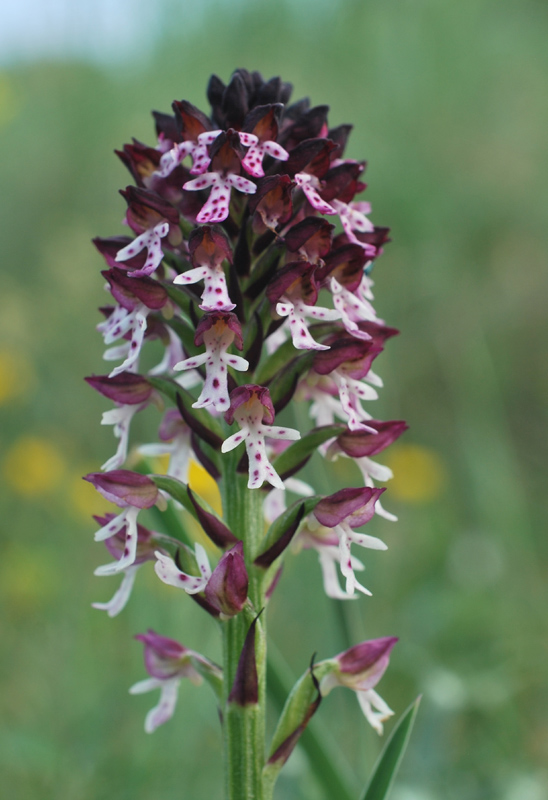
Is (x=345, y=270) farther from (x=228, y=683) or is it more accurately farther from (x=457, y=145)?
(x=457, y=145)

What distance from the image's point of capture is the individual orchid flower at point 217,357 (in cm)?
146

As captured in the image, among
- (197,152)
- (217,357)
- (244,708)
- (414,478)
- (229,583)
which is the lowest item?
(244,708)

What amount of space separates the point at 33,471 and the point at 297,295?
3511 millimetres

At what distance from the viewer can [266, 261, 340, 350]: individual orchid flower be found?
1.56 m

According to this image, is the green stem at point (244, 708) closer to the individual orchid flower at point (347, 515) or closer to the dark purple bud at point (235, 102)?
the individual orchid flower at point (347, 515)

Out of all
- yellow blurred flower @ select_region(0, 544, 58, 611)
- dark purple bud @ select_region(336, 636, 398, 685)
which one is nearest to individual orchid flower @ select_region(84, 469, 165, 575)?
dark purple bud @ select_region(336, 636, 398, 685)

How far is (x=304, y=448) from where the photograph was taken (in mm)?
1712

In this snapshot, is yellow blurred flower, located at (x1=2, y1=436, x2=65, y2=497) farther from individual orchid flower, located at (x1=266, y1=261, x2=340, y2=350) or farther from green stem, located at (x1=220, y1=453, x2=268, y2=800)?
individual orchid flower, located at (x1=266, y1=261, x2=340, y2=350)

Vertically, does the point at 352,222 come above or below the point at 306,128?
below

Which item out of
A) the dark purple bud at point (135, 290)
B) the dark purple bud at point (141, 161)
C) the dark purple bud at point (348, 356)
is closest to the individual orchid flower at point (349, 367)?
the dark purple bud at point (348, 356)

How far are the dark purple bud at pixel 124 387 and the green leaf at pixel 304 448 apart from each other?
1.11 ft

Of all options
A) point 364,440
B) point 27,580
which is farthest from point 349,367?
point 27,580

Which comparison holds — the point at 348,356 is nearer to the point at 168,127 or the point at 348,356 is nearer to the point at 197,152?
the point at 197,152

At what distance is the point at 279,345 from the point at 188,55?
10.0 metres
